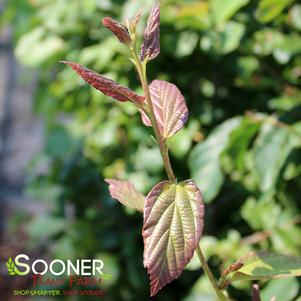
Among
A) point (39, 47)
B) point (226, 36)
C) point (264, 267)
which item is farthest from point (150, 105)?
point (39, 47)

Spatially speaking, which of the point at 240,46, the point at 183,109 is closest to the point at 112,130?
the point at 240,46

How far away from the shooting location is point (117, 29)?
2.61ft

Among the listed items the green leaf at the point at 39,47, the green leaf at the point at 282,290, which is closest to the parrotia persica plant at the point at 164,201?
the green leaf at the point at 282,290

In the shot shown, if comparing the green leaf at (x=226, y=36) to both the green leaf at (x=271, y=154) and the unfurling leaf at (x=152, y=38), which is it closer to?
the green leaf at (x=271, y=154)

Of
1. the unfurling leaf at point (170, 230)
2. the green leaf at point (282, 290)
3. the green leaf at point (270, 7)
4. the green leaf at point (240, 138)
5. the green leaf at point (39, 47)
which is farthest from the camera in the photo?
the green leaf at point (39, 47)

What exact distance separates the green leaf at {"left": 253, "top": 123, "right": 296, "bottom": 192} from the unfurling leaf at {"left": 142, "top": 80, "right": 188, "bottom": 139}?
2.16ft

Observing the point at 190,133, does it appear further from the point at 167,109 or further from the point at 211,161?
the point at 167,109

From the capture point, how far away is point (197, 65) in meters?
1.95

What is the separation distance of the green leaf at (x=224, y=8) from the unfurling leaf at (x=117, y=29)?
740 millimetres

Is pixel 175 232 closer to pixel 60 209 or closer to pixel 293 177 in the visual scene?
pixel 293 177

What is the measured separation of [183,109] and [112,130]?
121 cm

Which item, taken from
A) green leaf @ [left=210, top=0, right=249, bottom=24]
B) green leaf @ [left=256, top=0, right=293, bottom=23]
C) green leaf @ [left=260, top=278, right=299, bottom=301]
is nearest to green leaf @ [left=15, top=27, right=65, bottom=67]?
green leaf @ [left=210, top=0, right=249, bottom=24]

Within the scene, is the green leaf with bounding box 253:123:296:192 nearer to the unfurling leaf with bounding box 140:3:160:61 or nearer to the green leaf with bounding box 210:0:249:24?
the green leaf with bounding box 210:0:249:24

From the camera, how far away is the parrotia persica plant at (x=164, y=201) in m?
0.75
